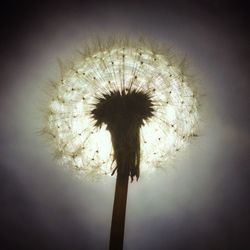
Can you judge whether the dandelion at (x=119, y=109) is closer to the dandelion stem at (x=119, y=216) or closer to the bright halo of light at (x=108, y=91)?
the bright halo of light at (x=108, y=91)

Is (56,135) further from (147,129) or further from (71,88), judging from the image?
(147,129)

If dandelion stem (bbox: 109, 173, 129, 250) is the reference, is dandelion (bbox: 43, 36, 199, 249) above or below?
above

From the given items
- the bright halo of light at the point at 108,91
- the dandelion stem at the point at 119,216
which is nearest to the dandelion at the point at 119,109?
the bright halo of light at the point at 108,91

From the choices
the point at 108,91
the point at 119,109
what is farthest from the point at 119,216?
the point at 108,91

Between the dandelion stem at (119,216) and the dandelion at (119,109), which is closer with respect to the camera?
the dandelion stem at (119,216)

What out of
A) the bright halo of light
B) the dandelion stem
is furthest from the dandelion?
the dandelion stem

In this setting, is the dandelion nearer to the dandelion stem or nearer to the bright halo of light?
the bright halo of light

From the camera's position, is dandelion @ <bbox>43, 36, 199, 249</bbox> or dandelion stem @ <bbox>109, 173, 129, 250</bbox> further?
dandelion @ <bbox>43, 36, 199, 249</bbox>
